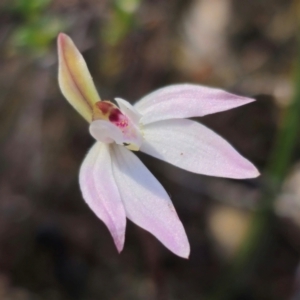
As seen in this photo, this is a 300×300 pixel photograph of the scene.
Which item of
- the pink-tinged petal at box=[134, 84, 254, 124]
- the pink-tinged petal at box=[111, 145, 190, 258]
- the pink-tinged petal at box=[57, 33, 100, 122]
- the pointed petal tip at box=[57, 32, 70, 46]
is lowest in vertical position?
the pink-tinged petal at box=[111, 145, 190, 258]

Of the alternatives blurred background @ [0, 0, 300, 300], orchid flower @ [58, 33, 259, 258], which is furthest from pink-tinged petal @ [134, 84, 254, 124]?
blurred background @ [0, 0, 300, 300]

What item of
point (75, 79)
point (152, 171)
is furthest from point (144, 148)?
point (152, 171)

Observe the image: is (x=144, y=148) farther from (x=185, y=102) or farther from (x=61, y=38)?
(x=61, y=38)

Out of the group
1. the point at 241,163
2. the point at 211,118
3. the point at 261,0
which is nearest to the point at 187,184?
the point at 211,118

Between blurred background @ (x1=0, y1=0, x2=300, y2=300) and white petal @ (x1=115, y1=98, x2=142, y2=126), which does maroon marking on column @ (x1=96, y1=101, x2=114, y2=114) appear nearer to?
white petal @ (x1=115, y1=98, x2=142, y2=126)

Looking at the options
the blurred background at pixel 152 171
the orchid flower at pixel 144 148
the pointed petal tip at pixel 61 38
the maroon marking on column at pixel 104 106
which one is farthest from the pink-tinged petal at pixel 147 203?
the blurred background at pixel 152 171

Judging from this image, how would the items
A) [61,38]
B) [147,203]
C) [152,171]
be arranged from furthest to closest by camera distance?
[152,171] → [61,38] → [147,203]
